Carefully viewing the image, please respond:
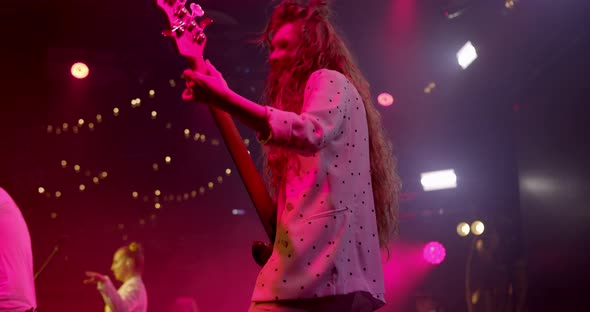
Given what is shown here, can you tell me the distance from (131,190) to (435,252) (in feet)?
16.4

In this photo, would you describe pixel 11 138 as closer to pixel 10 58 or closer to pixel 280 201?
pixel 10 58

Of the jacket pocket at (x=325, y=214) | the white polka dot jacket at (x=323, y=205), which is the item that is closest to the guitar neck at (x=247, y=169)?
the white polka dot jacket at (x=323, y=205)

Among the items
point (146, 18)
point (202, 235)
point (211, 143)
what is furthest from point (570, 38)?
point (202, 235)

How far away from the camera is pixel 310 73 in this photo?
2.00m

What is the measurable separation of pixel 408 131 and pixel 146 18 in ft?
14.3

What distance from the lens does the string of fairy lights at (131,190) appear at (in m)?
9.03

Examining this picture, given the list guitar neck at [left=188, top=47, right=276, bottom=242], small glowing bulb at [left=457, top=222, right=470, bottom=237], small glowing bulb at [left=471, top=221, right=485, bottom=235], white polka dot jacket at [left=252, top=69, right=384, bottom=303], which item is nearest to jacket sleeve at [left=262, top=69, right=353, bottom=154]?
white polka dot jacket at [left=252, top=69, right=384, bottom=303]

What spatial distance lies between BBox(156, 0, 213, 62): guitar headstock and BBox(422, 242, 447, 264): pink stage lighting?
832cm

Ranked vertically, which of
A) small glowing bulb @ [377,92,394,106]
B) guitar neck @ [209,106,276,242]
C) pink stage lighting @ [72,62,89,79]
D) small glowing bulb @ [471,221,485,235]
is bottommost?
guitar neck @ [209,106,276,242]

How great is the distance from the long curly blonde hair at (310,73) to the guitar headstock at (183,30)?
269 millimetres

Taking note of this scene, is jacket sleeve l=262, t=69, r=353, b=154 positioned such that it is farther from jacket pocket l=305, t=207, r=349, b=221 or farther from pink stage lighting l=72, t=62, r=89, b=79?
pink stage lighting l=72, t=62, r=89, b=79

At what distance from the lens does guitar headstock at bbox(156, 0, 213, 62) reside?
202 centimetres

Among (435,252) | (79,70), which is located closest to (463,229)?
(435,252)

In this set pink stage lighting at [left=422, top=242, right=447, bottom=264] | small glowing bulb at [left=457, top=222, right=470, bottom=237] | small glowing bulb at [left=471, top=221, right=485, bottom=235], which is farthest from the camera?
pink stage lighting at [left=422, top=242, right=447, bottom=264]
